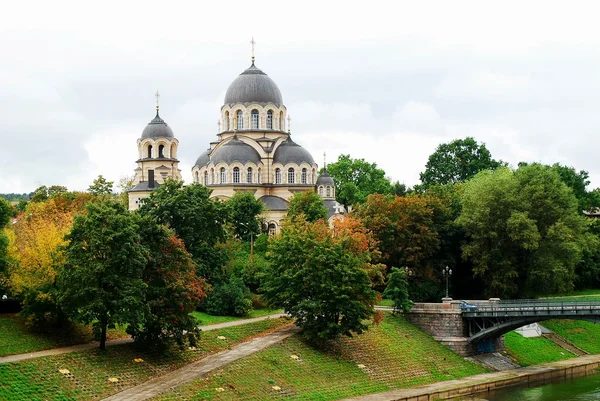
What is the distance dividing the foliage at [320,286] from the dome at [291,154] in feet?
134

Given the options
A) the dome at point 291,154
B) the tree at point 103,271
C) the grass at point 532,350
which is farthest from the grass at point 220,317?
the dome at point 291,154

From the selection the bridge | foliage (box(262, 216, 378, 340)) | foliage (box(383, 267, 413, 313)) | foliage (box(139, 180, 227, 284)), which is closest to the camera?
foliage (box(262, 216, 378, 340))

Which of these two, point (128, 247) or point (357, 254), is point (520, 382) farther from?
point (128, 247)

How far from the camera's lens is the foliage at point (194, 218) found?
206 feet

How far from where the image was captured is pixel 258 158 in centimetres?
10119

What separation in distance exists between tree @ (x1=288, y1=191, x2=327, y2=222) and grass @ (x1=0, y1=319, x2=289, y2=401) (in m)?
34.4

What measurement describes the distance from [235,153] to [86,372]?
180ft

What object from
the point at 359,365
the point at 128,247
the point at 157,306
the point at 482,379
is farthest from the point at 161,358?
the point at 482,379

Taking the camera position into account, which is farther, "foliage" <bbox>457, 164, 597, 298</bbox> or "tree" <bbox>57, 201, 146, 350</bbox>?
"foliage" <bbox>457, 164, 597, 298</bbox>

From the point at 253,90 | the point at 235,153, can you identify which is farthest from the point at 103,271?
the point at 253,90

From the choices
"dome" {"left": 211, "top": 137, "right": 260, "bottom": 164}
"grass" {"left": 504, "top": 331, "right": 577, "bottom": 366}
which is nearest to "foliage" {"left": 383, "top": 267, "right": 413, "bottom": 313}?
"grass" {"left": 504, "top": 331, "right": 577, "bottom": 366}

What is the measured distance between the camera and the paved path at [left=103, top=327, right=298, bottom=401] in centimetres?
4491

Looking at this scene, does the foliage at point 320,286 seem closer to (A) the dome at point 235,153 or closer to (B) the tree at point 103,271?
(B) the tree at point 103,271

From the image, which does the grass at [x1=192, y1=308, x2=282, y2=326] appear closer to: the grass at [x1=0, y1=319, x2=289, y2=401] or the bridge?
the grass at [x1=0, y1=319, x2=289, y2=401]
